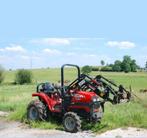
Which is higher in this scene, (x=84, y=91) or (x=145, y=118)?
(x=84, y=91)

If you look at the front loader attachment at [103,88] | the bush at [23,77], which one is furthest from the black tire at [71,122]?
the bush at [23,77]

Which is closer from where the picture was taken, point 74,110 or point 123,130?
point 123,130

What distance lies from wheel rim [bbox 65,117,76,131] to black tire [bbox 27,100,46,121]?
1518 mm

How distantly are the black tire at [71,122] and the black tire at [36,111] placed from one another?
140 centimetres

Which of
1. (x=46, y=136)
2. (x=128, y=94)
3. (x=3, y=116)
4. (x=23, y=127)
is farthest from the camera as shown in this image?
→ (x=3, y=116)

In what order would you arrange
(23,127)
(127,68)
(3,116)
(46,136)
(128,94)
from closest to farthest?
(46,136), (128,94), (23,127), (3,116), (127,68)

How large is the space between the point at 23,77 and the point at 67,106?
82222mm

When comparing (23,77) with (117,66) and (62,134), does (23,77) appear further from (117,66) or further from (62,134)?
(62,134)

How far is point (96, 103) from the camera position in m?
15.3

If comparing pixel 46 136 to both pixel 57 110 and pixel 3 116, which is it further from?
pixel 3 116

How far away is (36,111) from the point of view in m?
16.7

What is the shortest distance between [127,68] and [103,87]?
113 m

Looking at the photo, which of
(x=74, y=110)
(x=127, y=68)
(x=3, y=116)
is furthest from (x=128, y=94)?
(x=127, y=68)

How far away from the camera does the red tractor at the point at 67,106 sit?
15.2m
